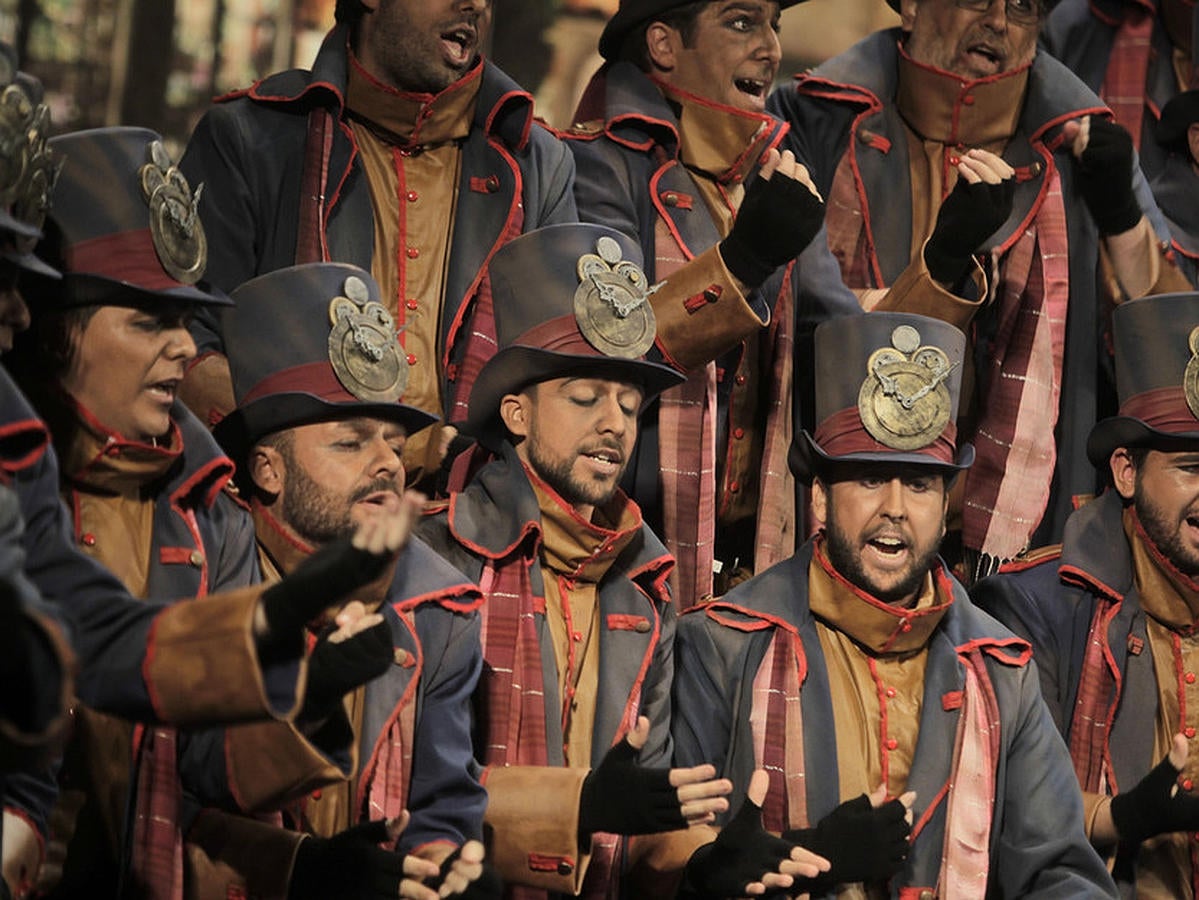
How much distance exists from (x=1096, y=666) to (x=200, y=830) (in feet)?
7.57

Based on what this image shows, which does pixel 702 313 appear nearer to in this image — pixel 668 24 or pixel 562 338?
pixel 562 338

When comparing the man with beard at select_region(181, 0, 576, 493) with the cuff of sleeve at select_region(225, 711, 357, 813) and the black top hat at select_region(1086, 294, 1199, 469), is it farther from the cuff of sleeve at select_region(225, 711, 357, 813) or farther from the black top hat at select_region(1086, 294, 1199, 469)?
the black top hat at select_region(1086, 294, 1199, 469)

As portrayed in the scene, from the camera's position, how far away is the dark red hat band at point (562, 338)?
5176mm

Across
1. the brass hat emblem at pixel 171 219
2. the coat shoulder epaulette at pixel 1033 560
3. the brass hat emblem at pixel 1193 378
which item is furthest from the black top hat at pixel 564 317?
the brass hat emblem at pixel 1193 378

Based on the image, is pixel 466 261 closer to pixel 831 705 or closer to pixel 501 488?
pixel 501 488

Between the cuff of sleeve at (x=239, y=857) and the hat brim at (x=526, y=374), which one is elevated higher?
the hat brim at (x=526, y=374)

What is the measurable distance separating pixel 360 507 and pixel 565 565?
58cm

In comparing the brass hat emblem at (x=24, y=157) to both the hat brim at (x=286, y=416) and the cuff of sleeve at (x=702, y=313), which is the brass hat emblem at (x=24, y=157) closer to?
the hat brim at (x=286, y=416)

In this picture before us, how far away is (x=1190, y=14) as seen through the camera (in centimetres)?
688

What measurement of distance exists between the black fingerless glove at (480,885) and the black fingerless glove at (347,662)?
57cm

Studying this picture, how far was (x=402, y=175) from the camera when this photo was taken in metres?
5.55

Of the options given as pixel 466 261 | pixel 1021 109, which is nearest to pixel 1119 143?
pixel 1021 109


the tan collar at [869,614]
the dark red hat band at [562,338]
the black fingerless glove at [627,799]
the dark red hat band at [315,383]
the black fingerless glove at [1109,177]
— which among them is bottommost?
the black fingerless glove at [627,799]

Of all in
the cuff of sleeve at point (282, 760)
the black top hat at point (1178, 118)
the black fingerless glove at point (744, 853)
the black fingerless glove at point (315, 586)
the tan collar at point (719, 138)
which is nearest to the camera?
the black fingerless glove at point (315, 586)
